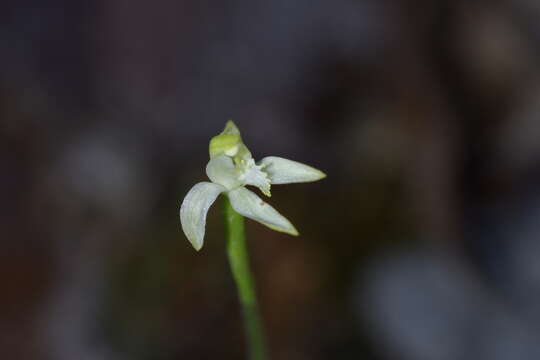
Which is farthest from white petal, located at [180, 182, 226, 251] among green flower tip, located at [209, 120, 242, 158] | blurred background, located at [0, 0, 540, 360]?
blurred background, located at [0, 0, 540, 360]

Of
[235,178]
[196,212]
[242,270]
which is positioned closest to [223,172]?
[235,178]

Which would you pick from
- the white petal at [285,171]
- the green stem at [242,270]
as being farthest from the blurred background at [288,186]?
the white petal at [285,171]

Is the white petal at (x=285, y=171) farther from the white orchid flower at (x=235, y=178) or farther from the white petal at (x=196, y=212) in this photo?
the white petal at (x=196, y=212)

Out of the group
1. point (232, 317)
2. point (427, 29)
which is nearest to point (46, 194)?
point (232, 317)

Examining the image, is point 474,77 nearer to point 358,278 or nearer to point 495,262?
point 495,262

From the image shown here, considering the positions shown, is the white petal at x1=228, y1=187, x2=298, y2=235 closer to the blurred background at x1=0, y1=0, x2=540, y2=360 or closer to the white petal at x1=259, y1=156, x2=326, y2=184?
the white petal at x1=259, y1=156, x2=326, y2=184

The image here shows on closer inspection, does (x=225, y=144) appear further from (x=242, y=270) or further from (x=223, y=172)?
(x=242, y=270)
